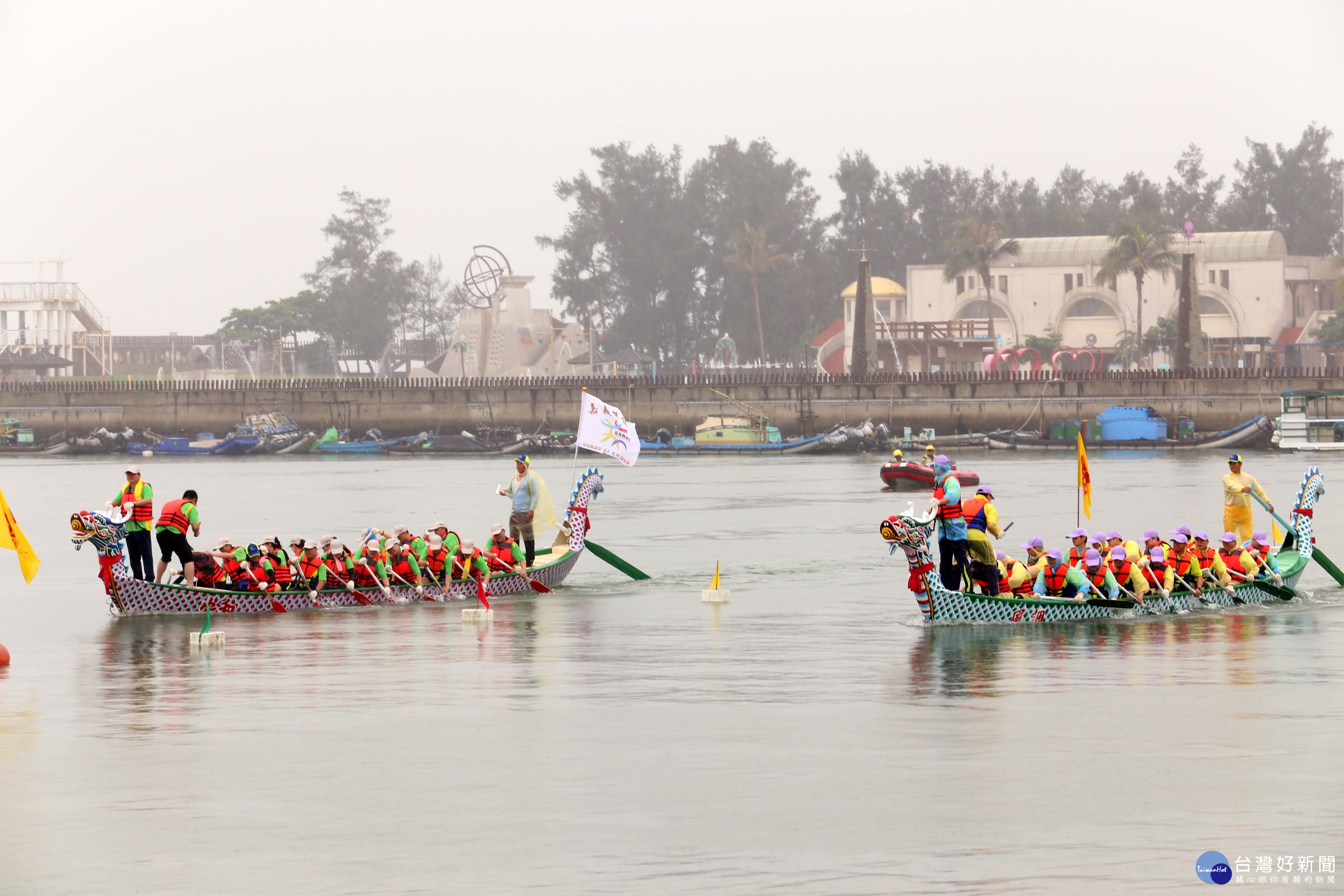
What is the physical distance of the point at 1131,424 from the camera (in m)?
99.6

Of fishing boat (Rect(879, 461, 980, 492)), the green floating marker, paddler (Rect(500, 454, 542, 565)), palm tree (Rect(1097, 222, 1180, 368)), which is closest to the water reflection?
paddler (Rect(500, 454, 542, 565))

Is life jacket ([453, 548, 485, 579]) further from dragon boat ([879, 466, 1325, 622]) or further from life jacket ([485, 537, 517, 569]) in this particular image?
dragon boat ([879, 466, 1325, 622])

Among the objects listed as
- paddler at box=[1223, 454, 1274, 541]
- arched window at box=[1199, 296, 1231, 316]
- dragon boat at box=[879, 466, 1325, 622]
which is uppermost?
arched window at box=[1199, 296, 1231, 316]

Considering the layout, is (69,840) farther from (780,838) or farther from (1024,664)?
(1024,664)

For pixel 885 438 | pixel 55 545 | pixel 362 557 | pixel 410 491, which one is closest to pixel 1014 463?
pixel 885 438

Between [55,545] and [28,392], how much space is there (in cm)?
7639

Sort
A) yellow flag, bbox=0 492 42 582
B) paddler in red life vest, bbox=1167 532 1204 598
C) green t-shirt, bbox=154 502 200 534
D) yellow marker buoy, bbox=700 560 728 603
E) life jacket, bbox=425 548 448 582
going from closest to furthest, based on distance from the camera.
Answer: yellow flag, bbox=0 492 42 582 < green t-shirt, bbox=154 502 200 534 < paddler in red life vest, bbox=1167 532 1204 598 < life jacket, bbox=425 548 448 582 < yellow marker buoy, bbox=700 560 728 603

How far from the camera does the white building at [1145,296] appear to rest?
12300 centimetres

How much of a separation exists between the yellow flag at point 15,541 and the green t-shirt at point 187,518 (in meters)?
3.15

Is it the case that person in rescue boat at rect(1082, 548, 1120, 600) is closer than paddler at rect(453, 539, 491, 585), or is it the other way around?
person in rescue boat at rect(1082, 548, 1120, 600)

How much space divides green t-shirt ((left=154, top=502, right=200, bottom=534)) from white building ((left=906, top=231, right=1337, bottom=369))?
10373 centimetres

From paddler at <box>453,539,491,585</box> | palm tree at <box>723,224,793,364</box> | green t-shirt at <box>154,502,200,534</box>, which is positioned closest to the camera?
green t-shirt at <box>154,502,200,534</box>

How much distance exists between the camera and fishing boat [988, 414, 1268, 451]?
9631cm

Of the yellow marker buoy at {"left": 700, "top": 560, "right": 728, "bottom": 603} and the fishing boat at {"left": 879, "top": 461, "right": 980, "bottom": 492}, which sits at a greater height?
the fishing boat at {"left": 879, "top": 461, "right": 980, "bottom": 492}
